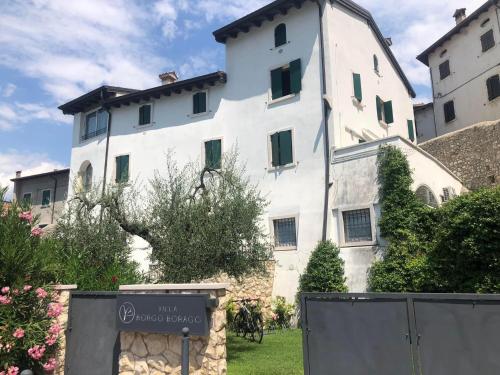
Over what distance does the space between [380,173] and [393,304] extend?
1051 centimetres

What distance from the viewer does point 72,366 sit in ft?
25.1

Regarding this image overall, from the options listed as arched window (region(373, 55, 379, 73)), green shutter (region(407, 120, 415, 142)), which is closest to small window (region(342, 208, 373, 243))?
arched window (region(373, 55, 379, 73))

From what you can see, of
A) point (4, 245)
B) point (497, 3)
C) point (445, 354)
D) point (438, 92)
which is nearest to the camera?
point (445, 354)

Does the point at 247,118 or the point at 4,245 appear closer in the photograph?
the point at 4,245

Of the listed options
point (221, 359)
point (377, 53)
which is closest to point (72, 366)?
point (221, 359)

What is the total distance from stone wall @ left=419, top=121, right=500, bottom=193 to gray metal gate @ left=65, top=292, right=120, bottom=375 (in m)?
18.3

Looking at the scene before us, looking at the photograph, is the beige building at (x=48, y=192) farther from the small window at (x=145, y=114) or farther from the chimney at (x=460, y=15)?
the chimney at (x=460, y=15)

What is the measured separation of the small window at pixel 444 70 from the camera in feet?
95.5

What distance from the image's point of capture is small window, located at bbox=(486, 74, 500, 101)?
2453 centimetres

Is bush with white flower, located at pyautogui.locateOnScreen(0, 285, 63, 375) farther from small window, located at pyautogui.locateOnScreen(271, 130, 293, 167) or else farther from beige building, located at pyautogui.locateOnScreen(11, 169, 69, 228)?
beige building, located at pyautogui.locateOnScreen(11, 169, 69, 228)

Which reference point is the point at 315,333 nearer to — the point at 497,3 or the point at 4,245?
the point at 4,245

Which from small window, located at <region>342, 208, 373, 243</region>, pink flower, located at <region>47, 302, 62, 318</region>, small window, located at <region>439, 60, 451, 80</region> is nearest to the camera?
pink flower, located at <region>47, 302, 62, 318</region>

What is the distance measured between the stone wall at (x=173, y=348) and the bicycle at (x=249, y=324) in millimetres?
6306

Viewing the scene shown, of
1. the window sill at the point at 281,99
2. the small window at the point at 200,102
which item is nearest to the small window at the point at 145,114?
the small window at the point at 200,102
